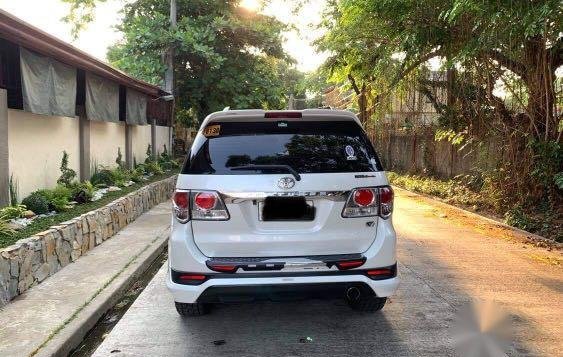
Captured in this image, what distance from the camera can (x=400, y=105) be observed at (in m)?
20.4

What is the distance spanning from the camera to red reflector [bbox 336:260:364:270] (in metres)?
3.99

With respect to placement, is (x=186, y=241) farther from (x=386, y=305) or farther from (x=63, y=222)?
(x=63, y=222)

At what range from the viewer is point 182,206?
4016mm

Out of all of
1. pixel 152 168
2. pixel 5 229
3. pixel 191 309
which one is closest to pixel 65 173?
pixel 5 229

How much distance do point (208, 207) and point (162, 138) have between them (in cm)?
1681

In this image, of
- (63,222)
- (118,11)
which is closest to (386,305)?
(63,222)

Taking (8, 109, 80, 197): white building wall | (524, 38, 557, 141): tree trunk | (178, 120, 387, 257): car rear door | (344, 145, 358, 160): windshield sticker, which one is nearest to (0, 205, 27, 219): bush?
(8, 109, 80, 197): white building wall

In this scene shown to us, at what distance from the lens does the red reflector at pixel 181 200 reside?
13.1 feet

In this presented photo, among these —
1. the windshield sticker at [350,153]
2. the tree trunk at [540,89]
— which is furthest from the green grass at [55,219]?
the tree trunk at [540,89]

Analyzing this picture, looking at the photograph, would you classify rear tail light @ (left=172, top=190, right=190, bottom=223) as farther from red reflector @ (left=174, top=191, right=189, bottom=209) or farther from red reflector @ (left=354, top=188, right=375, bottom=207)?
red reflector @ (left=354, top=188, right=375, bottom=207)

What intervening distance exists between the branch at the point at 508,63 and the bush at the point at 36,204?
27.9ft

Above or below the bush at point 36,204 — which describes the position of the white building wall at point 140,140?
above

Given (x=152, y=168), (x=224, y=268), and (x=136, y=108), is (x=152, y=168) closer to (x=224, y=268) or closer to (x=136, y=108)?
(x=136, y=108)

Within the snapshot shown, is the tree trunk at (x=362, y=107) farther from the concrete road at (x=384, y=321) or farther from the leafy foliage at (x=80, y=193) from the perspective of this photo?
the concrete road at (x=384, y=321)
